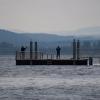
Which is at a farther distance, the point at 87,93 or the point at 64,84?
the point at 64,84

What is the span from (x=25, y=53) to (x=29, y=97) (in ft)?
166

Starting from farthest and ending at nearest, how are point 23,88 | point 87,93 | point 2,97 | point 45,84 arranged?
point 45,84 < point 23,88 < point 87,93 < point 2,97

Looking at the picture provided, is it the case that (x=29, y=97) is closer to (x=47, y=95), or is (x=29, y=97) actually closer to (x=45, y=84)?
(x=47, y=95)

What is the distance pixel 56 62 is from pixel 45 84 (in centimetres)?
3743

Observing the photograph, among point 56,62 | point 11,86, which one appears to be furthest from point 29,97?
point 56,62

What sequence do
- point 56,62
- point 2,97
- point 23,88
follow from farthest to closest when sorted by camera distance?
point 56,62 < point 23,88 < point 2,97

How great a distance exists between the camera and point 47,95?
105ft

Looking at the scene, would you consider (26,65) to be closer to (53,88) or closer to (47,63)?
(47,63)

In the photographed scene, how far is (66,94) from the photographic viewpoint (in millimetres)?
32438

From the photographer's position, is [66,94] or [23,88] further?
[23,88]

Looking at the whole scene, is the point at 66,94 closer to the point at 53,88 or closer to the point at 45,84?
the point at 53,88

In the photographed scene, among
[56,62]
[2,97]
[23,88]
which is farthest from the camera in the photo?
[56,62]

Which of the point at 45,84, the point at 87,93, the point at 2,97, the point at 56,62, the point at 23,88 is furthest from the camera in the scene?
the point at 56,62

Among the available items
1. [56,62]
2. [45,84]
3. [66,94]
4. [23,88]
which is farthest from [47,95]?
[56,62]
